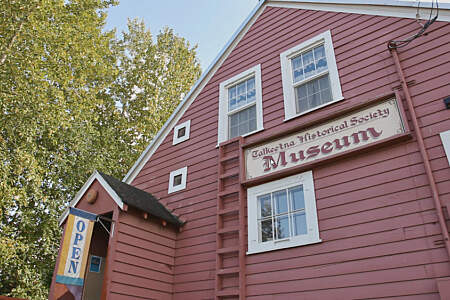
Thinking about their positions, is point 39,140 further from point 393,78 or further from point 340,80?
point 393,78

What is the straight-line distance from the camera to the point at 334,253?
525cm

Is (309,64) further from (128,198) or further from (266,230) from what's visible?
(128,198)

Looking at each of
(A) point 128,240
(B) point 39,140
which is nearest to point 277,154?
(A) point 128,240

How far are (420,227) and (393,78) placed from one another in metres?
2.49

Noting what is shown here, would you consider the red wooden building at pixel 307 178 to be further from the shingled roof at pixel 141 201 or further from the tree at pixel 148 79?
the tree at pixel 148 79

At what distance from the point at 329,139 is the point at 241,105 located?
8.96 feet

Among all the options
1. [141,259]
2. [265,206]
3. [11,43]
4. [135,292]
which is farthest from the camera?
[11,43]

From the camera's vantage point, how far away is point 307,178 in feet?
19.9

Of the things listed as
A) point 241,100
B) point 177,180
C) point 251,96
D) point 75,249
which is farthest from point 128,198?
point 251,96

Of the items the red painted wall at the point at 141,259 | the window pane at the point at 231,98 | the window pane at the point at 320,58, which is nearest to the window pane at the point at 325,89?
the window pane at the point at 320,58

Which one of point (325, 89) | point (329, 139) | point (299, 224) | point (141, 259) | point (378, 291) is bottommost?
point (378, 291)

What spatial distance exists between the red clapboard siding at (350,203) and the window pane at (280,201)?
64 cm

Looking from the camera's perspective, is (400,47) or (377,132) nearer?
(377,132)

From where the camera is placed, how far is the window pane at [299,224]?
578 centimetres
